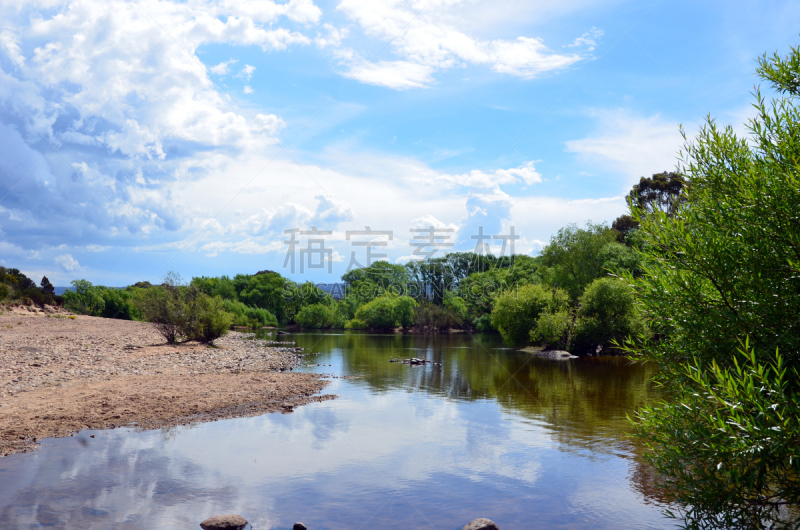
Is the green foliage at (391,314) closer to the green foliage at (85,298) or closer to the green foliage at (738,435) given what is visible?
the green foliage at (85,298)

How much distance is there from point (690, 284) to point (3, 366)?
29.2 metres

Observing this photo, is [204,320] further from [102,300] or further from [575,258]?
[102,300]

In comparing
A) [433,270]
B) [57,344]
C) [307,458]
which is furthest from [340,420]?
[433,270]

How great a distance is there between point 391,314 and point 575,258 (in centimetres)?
4495

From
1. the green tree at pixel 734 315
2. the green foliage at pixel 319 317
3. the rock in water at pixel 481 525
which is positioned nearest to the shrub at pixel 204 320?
the rock in water at pixel 481 525

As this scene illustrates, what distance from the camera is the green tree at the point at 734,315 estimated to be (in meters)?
7.41

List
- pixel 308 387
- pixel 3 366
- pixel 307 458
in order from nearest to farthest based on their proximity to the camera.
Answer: pixel 307 458 → pixel 3 366 → pixel 308 387

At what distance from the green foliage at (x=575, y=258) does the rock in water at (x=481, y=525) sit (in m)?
54.7

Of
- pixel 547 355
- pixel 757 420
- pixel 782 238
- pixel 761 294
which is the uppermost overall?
pixel 782 238

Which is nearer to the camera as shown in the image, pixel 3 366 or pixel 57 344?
pixel 3 366

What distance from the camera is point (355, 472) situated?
14.7 meters

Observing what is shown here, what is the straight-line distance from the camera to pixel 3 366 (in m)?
24.7

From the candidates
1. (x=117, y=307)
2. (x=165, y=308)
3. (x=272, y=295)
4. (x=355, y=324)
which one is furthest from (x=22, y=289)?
(x=272, y=295)

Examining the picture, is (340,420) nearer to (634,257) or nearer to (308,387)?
(308,387)
